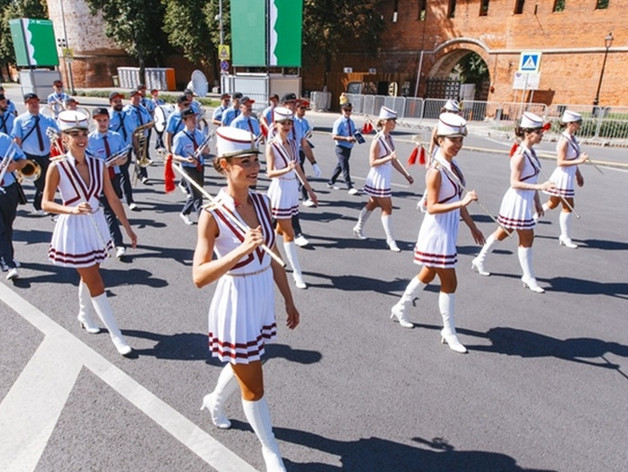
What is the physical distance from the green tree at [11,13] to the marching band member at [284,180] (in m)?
61.3

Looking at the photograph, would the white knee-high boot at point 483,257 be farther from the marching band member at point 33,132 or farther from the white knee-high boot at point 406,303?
the marching band member at point 33,132

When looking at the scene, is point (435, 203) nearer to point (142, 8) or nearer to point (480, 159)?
point (480, 159)

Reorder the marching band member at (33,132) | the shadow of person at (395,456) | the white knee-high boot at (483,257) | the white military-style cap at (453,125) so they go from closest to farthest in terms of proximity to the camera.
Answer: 1. the shadow of person at (395,456)
2. the white military-style cap at (453,125)
3. the white knee-high boot at (483,257)
4. the marching band member at (33,132)

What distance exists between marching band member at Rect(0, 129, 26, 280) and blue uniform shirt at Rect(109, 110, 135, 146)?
125 inches

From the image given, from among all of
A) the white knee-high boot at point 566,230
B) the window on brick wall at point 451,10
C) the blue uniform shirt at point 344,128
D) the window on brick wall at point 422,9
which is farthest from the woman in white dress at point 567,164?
the window on brick wall at point 422,9

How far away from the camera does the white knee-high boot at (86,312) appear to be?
16.4 feet

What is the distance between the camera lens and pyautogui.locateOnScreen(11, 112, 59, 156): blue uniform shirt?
8.67 meters

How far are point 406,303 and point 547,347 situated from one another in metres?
1.59

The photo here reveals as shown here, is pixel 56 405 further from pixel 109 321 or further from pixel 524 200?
pixel 524 200

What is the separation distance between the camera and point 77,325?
535 cm

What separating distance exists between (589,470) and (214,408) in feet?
9.41

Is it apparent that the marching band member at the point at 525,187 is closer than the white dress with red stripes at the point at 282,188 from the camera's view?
Yes

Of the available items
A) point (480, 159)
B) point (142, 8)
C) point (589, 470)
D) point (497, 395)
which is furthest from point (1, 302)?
point (142, 8)

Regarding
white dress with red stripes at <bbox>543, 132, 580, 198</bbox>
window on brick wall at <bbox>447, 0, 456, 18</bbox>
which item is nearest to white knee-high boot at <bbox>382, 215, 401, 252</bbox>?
white dress with red stripes at <bbox>543, 132, 580, 198</bbox>
